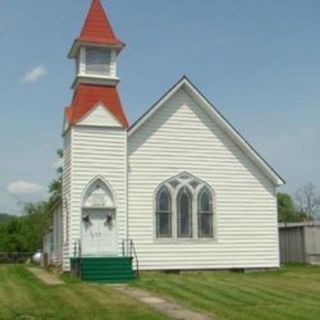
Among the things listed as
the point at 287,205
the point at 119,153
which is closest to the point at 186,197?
the point at 119,153

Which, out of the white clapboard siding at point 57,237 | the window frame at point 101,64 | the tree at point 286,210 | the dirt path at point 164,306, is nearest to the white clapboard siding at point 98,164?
the window frame at point 101,64

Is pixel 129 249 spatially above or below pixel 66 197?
below

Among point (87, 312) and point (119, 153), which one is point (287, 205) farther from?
point (87, 312)

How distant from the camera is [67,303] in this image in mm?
15656

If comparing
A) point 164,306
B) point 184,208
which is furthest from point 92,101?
point 164,306

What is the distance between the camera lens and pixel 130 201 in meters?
25.2

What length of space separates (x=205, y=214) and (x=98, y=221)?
4.49 meters

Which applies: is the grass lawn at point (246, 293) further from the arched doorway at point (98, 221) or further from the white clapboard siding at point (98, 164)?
the white clapboard siding at point (98, 164)

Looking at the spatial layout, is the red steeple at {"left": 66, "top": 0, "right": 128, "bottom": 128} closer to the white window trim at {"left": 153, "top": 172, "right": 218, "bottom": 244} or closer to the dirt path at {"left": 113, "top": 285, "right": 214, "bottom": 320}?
the white window trim at {"left": 153, "top": 172, "right": 218, "bottom": 244}

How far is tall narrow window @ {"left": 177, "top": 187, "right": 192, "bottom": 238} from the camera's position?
85.4 ft

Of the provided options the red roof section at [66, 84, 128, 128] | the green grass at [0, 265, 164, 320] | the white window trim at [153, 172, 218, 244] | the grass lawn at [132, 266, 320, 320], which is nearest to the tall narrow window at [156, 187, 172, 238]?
the white window trim at [153, 172, 218, 244]

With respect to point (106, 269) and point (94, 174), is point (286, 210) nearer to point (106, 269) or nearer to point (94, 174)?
point (94, 174)

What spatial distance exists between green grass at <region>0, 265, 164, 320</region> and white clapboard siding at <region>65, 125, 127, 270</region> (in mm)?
4047

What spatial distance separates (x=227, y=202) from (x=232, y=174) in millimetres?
1191
